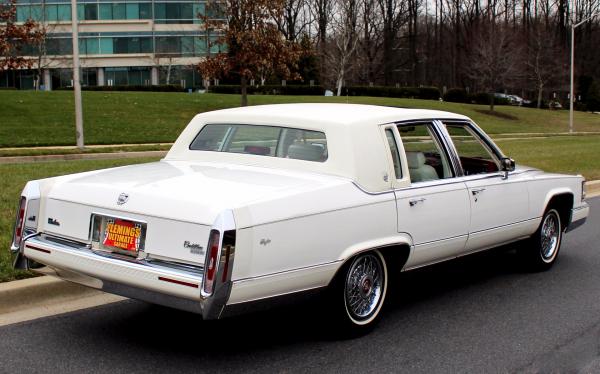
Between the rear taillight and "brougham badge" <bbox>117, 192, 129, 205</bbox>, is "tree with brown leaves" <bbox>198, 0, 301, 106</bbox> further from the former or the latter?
"brougham badge" <bbox>117, 192, 129, 205</bbox>

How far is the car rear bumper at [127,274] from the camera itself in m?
4.02

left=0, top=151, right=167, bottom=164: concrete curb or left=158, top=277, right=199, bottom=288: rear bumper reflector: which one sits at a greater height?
left=158, top=277, right=199, bottom=288: rear bumper reflector

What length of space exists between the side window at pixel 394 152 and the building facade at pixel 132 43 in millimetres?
64335

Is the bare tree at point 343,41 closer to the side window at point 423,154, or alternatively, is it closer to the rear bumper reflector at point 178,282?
the side window at point 423,154

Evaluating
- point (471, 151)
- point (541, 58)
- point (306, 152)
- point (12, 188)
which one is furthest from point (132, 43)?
point (306, 152)

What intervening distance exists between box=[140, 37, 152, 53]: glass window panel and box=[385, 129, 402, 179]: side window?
231ft

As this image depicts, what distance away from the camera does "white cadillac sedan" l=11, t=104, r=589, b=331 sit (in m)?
4.12

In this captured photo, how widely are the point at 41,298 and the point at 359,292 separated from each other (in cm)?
240

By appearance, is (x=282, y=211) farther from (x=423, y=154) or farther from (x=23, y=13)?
(x=23, y=13)

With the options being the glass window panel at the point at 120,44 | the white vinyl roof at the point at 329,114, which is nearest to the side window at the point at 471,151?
the white vinyl roof at the point at 329,114

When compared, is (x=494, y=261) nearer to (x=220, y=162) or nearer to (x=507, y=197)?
(x=507, y=197)

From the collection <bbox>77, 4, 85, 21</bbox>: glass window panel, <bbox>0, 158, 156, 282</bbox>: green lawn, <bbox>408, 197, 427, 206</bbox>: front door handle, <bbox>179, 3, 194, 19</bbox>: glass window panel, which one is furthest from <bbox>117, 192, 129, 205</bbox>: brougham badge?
<bbox>77, 4, 85, 21</bbox>: glass window panel

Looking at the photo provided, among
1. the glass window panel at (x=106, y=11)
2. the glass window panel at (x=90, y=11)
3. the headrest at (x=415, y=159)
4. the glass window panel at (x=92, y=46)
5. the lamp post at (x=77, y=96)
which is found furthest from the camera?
the glass window panel at (x=92, y=46)

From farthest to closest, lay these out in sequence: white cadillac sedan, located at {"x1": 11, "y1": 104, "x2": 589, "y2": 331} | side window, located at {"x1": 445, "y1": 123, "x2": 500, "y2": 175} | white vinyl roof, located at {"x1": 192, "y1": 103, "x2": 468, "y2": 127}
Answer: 1. side window, located at {"x1": 445, "y1": 123, "x2": 500, "y2": 175}
2. white vinyl roof, located at {"x1": 192, "y1": 103, "x2": 468, "y2": 127}
3. white cadillac sedan, located at {"x1": 11, "y1": 104, "x2": 589, "y2": 331}
